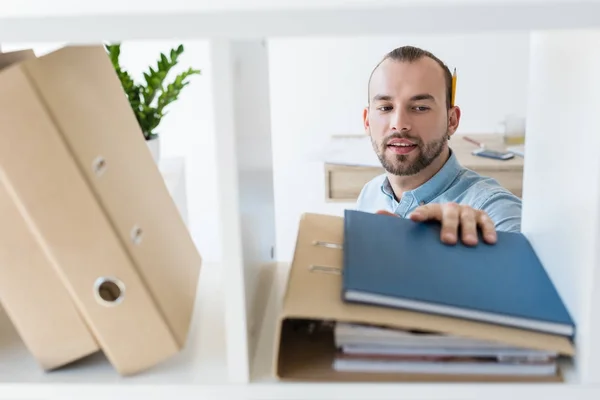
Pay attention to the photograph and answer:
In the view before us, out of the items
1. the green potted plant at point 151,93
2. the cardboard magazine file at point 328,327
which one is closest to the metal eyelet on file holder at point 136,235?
the cardboard magazine file at point 328,327

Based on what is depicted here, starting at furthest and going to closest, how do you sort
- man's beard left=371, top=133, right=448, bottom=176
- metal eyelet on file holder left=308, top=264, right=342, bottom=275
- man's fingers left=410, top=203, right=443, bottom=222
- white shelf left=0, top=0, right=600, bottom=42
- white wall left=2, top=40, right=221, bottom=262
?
white wall left=2, top=40, right=221, bottom=262 → man's beard left=371, top=133, right=448, bottom=176 → man's fingers left=410, top=203, right=443, bottom=222 → metal eyelet on file holder left=308, top=264, right=342, bottom=275 → white shelf left=0, top=0, right=600, bottom=42

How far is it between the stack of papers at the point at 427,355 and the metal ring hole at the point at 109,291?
22 cm

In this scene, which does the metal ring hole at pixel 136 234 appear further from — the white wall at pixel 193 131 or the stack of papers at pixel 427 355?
the white wall at pixel 193 131

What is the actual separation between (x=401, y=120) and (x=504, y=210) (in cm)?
53

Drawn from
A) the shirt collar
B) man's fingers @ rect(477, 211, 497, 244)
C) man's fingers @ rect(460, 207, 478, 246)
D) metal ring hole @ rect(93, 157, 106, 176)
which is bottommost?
the shirt collar

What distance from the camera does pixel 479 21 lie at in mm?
610

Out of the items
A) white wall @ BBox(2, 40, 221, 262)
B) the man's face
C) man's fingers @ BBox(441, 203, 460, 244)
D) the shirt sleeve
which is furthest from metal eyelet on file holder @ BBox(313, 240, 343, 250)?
white wall @ BBox(2, 40, 221, 262)

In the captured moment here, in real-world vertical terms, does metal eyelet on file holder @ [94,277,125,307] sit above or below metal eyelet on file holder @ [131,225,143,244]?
below

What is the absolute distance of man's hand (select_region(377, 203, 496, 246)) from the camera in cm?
87

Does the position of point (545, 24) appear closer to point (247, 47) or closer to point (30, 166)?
point (247, 47)

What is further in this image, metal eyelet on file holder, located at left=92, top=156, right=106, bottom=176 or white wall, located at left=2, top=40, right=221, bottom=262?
white wall, located at left=2, top=40, right=221, bottom=262

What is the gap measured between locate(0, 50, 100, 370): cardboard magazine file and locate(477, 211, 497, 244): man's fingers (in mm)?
467

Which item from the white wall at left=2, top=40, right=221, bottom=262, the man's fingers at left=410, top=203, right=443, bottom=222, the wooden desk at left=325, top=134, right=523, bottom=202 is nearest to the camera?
the man's fingers at left=410, top=203, right=443, bottom=222

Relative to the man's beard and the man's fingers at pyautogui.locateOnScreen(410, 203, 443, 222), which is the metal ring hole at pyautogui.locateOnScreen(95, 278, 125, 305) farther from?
the man's beard
